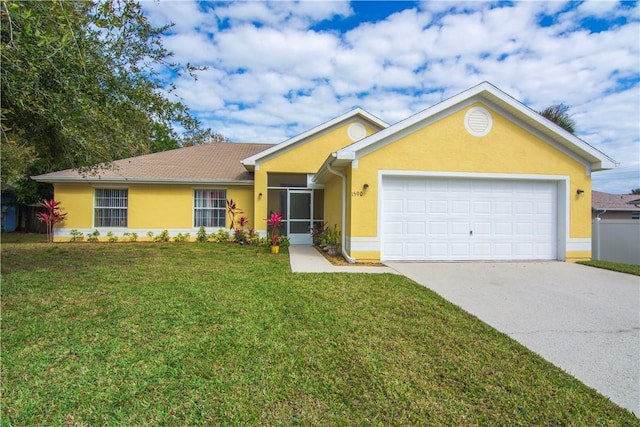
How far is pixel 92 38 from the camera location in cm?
609

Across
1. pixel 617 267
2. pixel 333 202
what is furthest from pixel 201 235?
pixel 617 267

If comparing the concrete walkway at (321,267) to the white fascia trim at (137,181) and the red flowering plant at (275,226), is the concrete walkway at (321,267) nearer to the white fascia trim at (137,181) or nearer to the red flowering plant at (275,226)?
the red flowering plant at (275,226)

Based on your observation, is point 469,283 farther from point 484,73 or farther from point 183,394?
point 484,73

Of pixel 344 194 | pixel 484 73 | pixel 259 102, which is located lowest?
pixel 344 194

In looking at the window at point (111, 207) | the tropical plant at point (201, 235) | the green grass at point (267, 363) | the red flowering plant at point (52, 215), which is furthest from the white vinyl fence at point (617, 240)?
the red flowering plant at point (52, 215)

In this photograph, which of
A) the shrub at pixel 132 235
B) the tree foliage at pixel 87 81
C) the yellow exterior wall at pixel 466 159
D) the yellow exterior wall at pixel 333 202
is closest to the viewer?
the tree foliage at pixel 87 81

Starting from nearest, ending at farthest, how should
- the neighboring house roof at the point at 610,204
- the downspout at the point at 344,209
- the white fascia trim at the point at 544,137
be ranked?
1. the white fascia trim at the point at 544,137
2. the downspout at the point at 344,209
3. the neighboring house roof at the point at 610,204

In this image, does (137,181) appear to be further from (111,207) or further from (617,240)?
(617,240)

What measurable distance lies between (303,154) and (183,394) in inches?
455

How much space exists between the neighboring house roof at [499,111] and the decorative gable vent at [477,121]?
27cm

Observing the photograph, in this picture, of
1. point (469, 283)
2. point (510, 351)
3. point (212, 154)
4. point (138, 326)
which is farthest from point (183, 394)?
point (212, 154)

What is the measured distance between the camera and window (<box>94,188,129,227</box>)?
13562 millimetres

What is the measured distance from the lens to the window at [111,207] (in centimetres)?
1356

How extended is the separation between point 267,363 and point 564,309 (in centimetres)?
493
